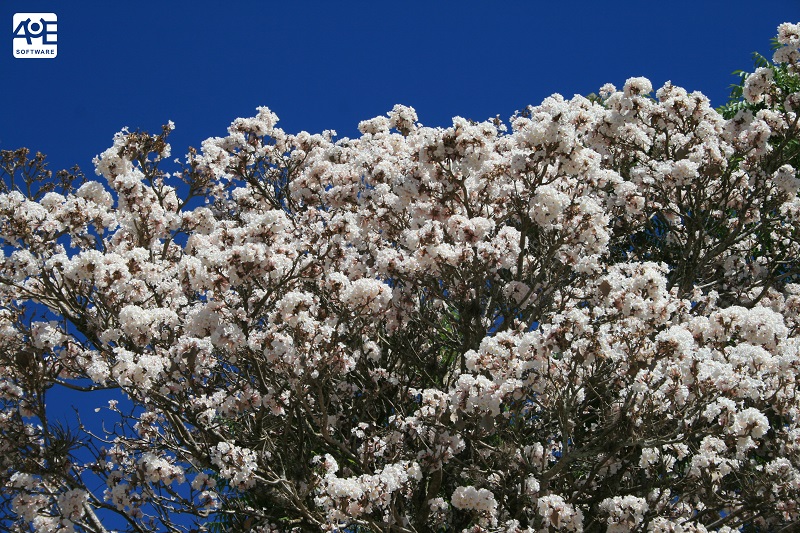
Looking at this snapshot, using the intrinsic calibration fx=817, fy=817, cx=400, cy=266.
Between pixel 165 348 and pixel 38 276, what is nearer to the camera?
pixel 165 348

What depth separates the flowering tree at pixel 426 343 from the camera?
27.0 feet

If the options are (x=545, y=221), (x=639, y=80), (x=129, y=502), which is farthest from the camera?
(x=639, y=80)

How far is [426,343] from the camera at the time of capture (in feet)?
39.5


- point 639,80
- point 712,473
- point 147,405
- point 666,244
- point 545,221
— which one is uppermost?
point 639,80

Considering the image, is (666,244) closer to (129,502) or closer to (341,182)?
(341,182)

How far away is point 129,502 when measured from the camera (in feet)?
32.0

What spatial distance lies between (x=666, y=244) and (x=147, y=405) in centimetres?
855

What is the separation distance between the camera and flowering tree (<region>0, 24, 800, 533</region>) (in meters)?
8.24

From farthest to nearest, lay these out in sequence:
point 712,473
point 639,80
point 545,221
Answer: point 639,80 < point 545,221 < point 712,473

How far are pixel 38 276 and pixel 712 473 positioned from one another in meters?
7.90

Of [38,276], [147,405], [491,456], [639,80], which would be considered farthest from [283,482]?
[639,80]

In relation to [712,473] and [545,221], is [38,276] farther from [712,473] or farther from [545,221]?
[712,473]

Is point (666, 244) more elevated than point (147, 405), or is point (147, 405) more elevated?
point (666, 244)

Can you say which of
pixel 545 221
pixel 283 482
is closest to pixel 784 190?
pixel 545 221
